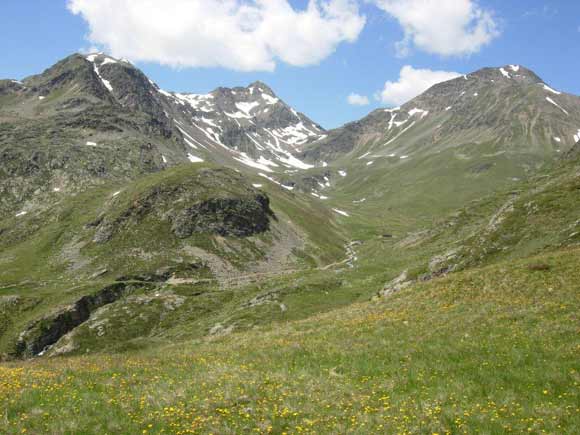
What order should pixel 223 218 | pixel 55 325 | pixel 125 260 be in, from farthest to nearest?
1. pixel 223 218
2. pixel 125 260
3. pixel 55 325

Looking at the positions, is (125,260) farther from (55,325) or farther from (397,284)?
(397,284)

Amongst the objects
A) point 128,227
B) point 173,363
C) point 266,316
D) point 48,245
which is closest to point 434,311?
point 173,363

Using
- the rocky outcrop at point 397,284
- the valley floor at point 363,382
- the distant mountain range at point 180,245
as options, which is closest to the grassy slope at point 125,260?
the distant mountain range at point 180,245

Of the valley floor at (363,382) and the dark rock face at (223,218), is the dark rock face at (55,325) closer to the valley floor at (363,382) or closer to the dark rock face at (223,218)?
the dark rock face at (223,218)

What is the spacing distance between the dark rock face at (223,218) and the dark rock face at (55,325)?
42.7 metres

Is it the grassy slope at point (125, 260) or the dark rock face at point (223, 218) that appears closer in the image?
the grassy slope at point (125, 260)

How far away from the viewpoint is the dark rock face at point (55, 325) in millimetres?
75875

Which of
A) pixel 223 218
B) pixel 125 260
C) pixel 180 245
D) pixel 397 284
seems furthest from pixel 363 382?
pixel 223 218

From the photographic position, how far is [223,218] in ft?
458

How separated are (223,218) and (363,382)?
122m

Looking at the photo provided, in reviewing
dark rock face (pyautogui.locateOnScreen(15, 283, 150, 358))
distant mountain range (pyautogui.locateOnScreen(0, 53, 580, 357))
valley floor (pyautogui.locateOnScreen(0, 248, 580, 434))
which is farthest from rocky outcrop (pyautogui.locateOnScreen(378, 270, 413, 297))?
dark rock face (pyautogui.locateOnScreen(15, 283, 150, 358))

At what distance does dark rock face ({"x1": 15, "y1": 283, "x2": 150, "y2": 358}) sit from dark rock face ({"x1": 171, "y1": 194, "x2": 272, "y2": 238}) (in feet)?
140

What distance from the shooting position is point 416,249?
322 feet

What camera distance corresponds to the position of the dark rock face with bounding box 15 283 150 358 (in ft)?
249
